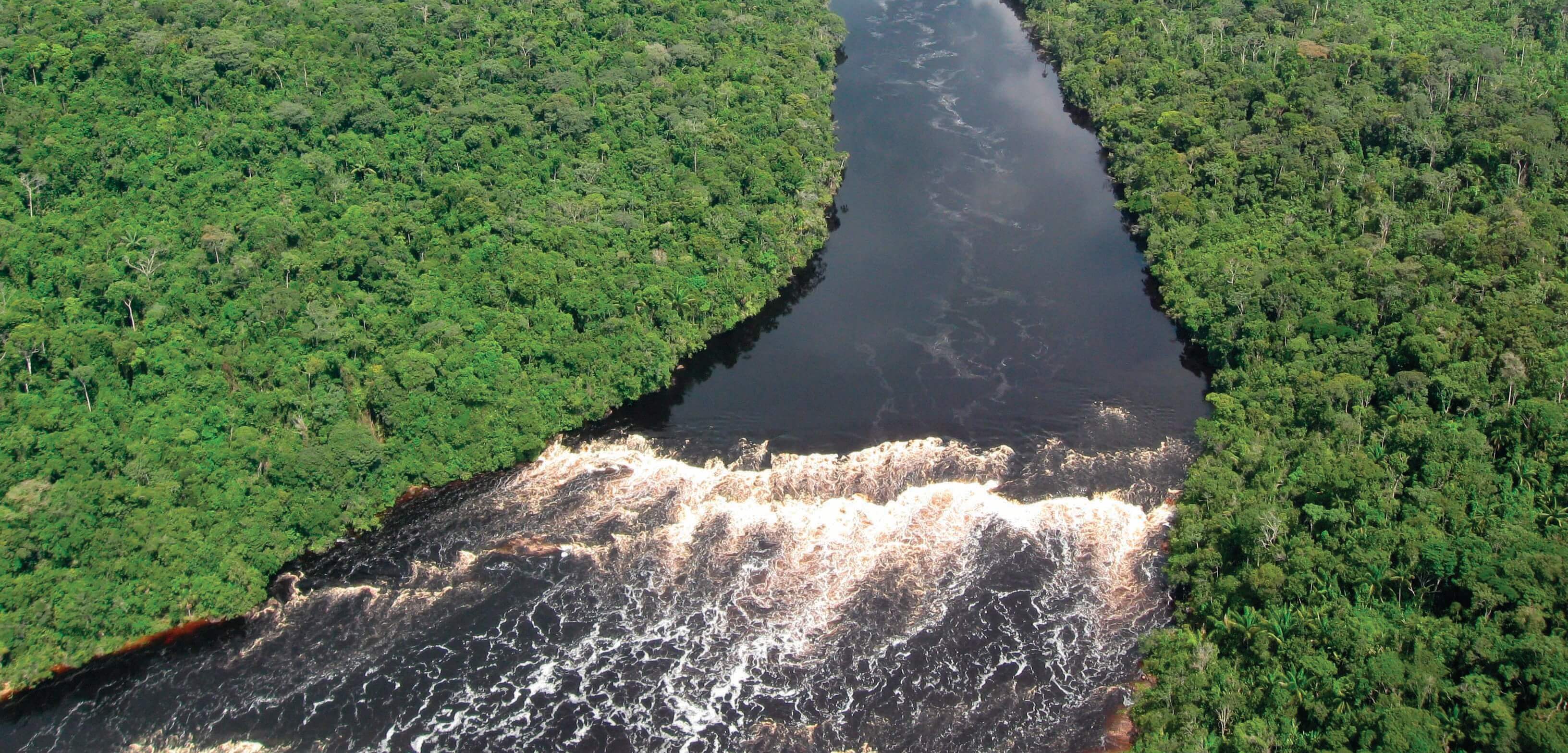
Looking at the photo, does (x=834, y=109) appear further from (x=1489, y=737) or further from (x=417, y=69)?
(x=1489, y=737)

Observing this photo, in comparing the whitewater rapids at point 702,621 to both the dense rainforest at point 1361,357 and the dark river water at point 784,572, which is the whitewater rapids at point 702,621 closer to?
the dark river water at point 784,572

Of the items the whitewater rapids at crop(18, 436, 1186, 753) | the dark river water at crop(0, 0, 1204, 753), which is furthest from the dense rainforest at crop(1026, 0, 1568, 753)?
the whitewater rapids at crop(18, 436, 1186, 753)

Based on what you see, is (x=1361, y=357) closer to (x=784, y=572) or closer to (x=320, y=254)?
(x=784, y=572)

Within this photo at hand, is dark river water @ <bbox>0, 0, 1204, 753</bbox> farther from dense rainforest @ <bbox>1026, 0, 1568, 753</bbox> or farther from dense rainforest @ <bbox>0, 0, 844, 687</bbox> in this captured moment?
dense rainforest @ <bbox>1026, 0, 1568, 753</bbox>

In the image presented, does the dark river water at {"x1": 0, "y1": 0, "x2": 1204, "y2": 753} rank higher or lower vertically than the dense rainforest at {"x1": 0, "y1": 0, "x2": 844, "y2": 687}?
lower

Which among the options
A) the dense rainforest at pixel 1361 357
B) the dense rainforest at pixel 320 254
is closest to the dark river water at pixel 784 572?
the dense rainforest at pixel 320 254

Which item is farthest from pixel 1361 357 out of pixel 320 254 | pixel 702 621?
pixel 320 254

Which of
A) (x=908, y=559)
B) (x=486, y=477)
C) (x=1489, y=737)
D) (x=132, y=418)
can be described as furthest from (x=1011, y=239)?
(x=132, y=418)
